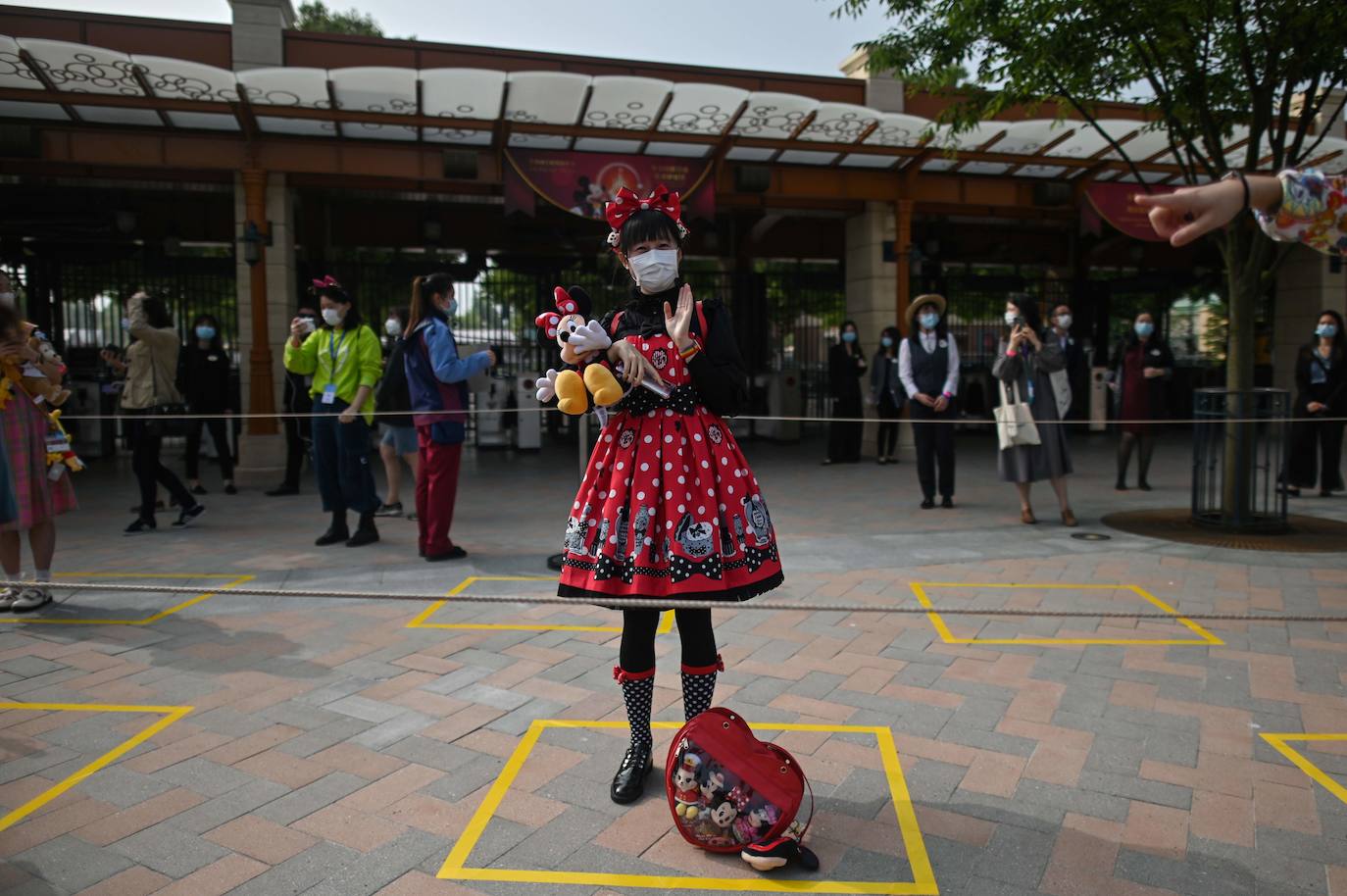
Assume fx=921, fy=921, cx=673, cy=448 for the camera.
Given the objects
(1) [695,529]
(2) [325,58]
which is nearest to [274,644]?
(1) [695,529]

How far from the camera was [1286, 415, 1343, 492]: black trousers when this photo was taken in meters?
8.90

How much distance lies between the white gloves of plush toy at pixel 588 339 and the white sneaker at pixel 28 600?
4.00 metres

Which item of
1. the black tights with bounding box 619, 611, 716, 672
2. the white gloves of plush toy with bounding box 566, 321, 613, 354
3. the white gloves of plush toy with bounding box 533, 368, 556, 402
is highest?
the white gloves of plush toy with bounding box 566, 321, 613, 354

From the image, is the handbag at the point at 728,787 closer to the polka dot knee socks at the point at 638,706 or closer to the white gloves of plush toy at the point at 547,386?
the polka dot knee socks at the point at 638,706

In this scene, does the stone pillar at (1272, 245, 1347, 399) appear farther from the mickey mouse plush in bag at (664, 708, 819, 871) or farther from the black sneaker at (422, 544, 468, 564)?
the mickey mouse plush in bag at (664, 708, 819, 871)

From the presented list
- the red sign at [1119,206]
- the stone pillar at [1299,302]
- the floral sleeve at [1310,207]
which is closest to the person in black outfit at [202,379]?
the floral sleeve at [1310,207]

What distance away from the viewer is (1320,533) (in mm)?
7020

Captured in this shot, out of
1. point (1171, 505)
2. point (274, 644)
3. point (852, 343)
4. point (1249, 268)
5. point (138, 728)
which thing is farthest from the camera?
point (852, 343)

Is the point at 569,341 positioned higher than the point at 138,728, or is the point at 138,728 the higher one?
the point at 569,341

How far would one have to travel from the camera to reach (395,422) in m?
7.62

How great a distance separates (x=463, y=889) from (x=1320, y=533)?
7.17 metres

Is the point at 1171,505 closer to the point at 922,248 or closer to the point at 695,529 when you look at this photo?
the point at 695,529

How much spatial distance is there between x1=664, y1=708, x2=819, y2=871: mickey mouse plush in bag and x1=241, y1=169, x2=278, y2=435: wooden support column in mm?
9286

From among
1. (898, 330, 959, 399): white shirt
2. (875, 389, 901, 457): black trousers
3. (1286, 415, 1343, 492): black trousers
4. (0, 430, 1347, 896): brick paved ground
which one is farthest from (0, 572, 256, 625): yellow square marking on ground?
(1286, 415, 1343, 492): black trousers
